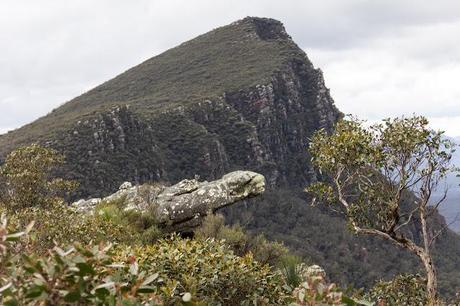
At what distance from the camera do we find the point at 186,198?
20.8 meters

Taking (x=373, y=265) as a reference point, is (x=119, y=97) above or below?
above

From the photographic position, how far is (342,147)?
14.3 metres

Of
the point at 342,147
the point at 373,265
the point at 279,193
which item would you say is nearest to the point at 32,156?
the point at 342,147

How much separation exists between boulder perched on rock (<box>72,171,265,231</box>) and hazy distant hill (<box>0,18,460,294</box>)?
43285mm

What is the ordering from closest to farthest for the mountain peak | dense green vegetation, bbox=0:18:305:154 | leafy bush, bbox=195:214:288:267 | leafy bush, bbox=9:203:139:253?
leafy bush, bbox=9:203:139:253 → leafy bush, bbox=195:214:288:267 → dense green vegetation, bbox=0:18:305:154 → the mountain peak

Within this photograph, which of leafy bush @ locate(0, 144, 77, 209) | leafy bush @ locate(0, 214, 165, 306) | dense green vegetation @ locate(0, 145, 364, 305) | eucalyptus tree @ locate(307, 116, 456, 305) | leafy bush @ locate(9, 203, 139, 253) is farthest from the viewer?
leafy bush @ locate(0, 144, 77, 209)

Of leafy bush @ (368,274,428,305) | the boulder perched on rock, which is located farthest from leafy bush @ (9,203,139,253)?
leafy bush @ (368,274,428,305)

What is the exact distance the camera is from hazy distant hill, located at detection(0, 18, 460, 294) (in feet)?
254

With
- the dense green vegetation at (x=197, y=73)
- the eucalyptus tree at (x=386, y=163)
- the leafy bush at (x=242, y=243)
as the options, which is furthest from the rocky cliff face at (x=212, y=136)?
the eucalyptus tree at (x=386, y=163)

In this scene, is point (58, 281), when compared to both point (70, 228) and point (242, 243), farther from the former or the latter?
point (242, 243)

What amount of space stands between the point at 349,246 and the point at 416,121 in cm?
8450

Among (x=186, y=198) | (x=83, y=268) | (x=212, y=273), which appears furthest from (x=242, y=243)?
(x=83, y=268)

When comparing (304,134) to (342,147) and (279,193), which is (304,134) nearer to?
(279,193)

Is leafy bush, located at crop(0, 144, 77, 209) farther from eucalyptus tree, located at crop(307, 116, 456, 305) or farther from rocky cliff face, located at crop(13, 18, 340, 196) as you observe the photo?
rocky cliff face, located at crop(13, 18, 340, 196)
